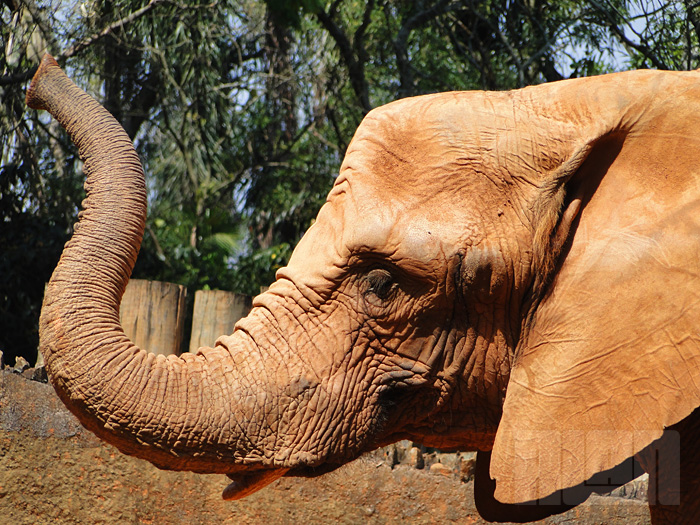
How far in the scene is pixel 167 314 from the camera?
454 cm

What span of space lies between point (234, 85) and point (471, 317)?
8.27 meters

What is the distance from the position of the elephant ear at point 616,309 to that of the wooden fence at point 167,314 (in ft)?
9.27

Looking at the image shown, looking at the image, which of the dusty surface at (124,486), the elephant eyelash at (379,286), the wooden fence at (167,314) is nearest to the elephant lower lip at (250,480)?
the elephant eyelash at (379,286)

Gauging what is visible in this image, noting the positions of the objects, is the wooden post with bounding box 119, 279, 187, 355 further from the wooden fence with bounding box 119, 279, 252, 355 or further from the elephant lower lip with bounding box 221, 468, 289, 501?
the elephant lower lip with bounding box 221, 468, 289, 501

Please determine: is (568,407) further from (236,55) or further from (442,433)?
(236,55)

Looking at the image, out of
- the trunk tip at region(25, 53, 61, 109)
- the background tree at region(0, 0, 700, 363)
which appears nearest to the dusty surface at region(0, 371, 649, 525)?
the trunk tip at region(25, 53, 61, 109)

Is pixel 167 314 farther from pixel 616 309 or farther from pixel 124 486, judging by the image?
pixel 616 309

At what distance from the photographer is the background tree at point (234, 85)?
7.00 m

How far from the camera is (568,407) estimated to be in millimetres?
1765

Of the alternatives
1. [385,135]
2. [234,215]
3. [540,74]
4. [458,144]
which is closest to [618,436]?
[458,144]

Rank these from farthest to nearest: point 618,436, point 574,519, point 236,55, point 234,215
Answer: point 234,215, point 236,55, point 574,519, point 618,436

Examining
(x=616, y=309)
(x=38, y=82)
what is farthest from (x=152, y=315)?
(x=616, y=309)

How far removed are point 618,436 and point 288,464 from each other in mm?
697

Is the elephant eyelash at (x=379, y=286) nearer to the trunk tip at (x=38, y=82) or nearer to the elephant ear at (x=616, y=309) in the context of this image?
the elephant ear at (x=616, y=309)
